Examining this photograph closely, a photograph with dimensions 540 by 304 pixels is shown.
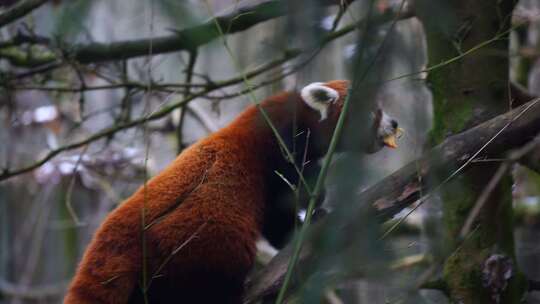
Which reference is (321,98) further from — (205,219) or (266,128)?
(205,219)

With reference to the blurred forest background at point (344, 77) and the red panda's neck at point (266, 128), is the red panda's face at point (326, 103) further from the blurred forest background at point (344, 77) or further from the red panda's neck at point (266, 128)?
the blurred forest background at point (344, 77)

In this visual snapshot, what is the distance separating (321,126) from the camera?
2.70 m

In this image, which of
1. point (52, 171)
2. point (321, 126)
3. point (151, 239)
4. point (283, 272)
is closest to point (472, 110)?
point (321, 126)

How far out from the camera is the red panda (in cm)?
217

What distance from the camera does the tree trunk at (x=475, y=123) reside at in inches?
84.4

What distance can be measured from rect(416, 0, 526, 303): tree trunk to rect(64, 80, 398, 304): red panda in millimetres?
302

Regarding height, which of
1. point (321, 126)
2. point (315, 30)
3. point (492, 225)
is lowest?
point (492, 225)

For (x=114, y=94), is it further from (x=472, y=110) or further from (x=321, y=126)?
(x=472, y=110)

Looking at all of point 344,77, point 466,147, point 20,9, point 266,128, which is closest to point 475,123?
point 466,147

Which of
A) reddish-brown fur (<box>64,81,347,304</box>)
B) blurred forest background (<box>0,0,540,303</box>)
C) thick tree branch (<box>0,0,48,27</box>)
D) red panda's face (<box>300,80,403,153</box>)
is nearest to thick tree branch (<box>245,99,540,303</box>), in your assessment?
blurred forest background (<box>0,0,540,303</box>)

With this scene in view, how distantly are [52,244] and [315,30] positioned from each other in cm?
590

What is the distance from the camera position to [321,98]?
2.57m

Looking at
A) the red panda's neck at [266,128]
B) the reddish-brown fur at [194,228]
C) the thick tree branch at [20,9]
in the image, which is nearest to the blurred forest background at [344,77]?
the thick tree branch at [20,9]

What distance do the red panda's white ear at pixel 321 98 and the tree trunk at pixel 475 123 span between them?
1.29ft
